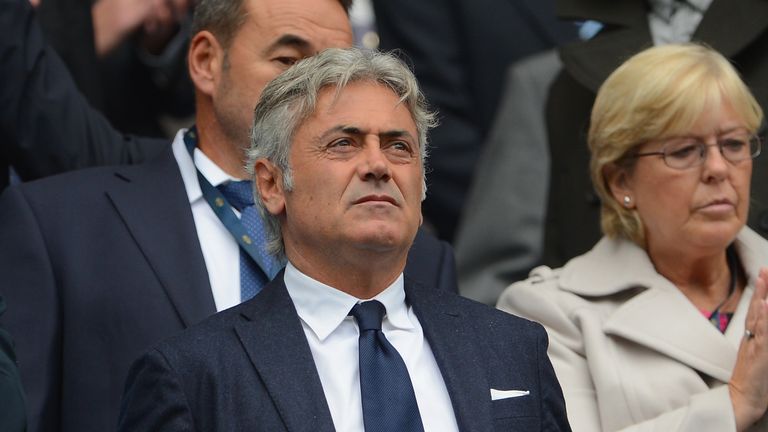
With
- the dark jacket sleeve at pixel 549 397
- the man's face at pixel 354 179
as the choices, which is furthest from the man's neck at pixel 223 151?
the dark jacket sleeve at pixel 549 397

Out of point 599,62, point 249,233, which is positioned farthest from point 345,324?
point 599,62

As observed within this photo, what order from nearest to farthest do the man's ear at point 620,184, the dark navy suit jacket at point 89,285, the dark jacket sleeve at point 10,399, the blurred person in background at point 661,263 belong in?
1. the dark jacket sleeve at point 10,399
2. the dark navy suit jacket at point 89,285
3. the blurred person in background at point 661,263
4. the man's ear at point 620,184

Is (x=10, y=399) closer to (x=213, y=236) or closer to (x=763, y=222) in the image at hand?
(x=213, y=236)

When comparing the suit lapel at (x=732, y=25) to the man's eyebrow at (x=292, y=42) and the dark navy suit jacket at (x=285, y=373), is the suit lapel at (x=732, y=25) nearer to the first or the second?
the man's eyebrow at (x=292, y=42)

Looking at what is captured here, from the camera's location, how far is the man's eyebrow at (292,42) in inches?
206

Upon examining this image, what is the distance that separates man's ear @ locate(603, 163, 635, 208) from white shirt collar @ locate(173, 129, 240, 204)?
3.69 feet

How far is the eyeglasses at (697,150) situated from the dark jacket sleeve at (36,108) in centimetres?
180

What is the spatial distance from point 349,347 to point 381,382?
14 cm

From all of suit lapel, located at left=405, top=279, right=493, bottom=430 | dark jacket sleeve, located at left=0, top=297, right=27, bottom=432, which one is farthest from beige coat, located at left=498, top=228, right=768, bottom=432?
dark jacket sleeve, located at left=0, top=297, right=27, bottom=432

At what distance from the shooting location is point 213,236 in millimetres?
5051

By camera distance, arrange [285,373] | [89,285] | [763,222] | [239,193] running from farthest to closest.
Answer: [763,222] < [239,193] < [89,285] < [285,373]

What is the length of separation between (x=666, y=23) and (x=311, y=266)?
7.08 ft

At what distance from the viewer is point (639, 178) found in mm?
5082

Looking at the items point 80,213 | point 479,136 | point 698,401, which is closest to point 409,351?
point 698,401
